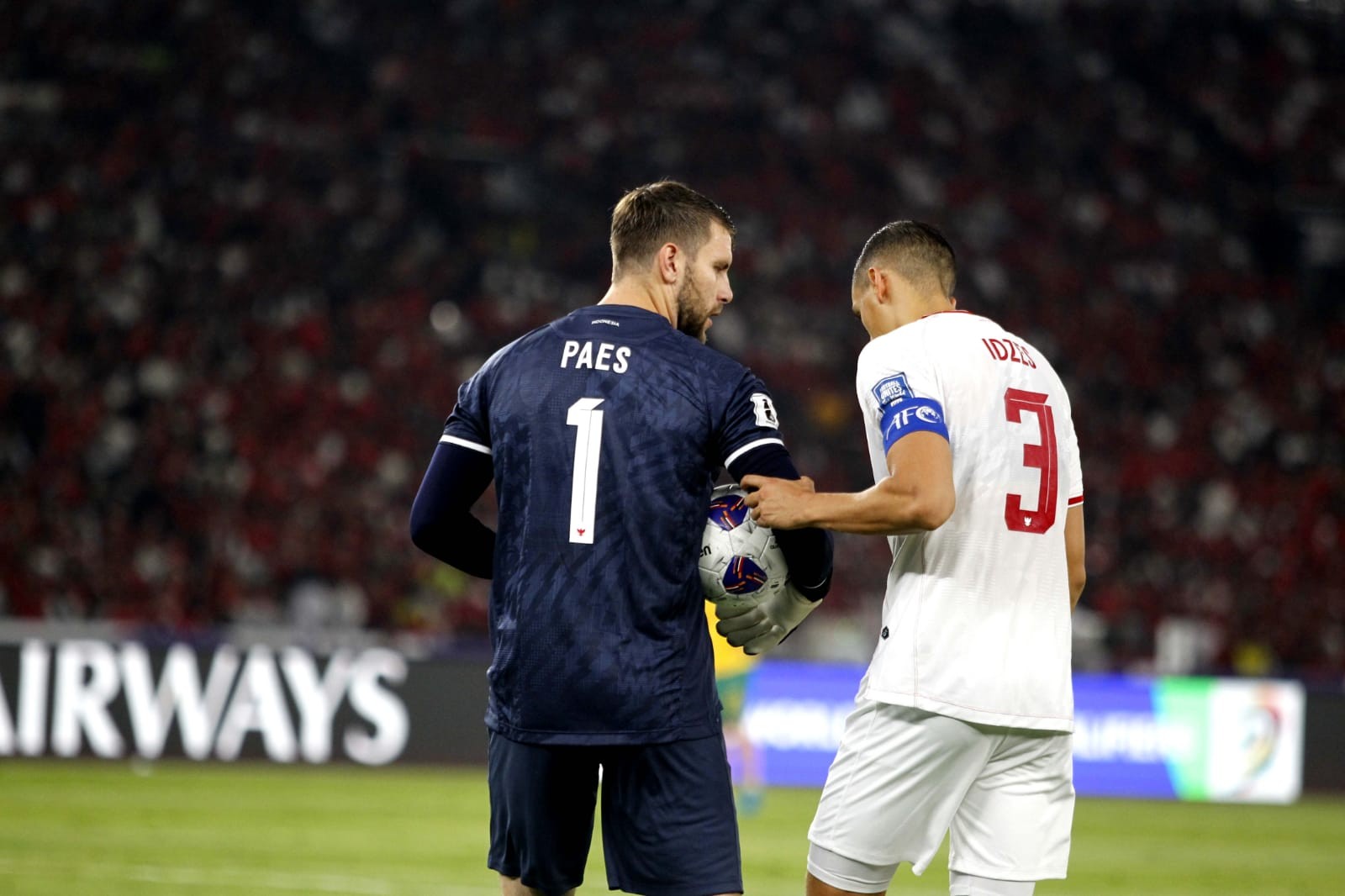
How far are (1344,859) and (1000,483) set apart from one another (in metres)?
8.07

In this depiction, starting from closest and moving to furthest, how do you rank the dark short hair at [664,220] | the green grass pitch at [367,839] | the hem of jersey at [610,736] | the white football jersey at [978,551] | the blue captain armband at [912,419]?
the hem of jersey at [610,736] → the dark short hair at [664,220] → the blue captain armband at [912,419] → the white football jersey at [978,551] → the green grass pitch at [367,839]

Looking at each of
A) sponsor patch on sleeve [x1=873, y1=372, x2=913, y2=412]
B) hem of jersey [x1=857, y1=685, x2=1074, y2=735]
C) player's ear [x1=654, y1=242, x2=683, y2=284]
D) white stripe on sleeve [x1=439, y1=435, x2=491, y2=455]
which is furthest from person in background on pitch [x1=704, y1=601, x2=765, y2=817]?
player's ear [x1=654, y1=242, x2=683, y2=284]

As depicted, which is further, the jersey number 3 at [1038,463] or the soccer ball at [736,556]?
the jersey number 3 at [1038,463]

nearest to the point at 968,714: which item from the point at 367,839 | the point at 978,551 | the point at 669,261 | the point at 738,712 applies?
the point at 978,551

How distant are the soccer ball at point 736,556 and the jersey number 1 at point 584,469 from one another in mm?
296

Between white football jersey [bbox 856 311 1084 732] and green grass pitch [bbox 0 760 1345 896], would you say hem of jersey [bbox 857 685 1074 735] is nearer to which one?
white football jersey [bbox 856 311 1084 732]

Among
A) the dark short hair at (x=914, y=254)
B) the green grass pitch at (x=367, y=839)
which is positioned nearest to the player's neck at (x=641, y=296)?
the dark short hair at (x=914, y=254)

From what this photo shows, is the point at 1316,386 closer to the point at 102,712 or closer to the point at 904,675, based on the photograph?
the point at 102,712

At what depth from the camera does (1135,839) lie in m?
11.7

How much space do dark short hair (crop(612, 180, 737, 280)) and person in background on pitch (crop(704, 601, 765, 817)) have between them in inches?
248

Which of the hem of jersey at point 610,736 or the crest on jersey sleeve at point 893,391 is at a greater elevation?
the crest on jersey sleeve at point 893,391

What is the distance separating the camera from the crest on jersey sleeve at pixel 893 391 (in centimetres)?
405

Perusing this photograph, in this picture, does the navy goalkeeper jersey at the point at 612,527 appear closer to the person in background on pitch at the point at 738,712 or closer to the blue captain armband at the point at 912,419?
the blue captain armband at the point at 912,419

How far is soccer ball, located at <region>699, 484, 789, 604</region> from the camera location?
388cm
